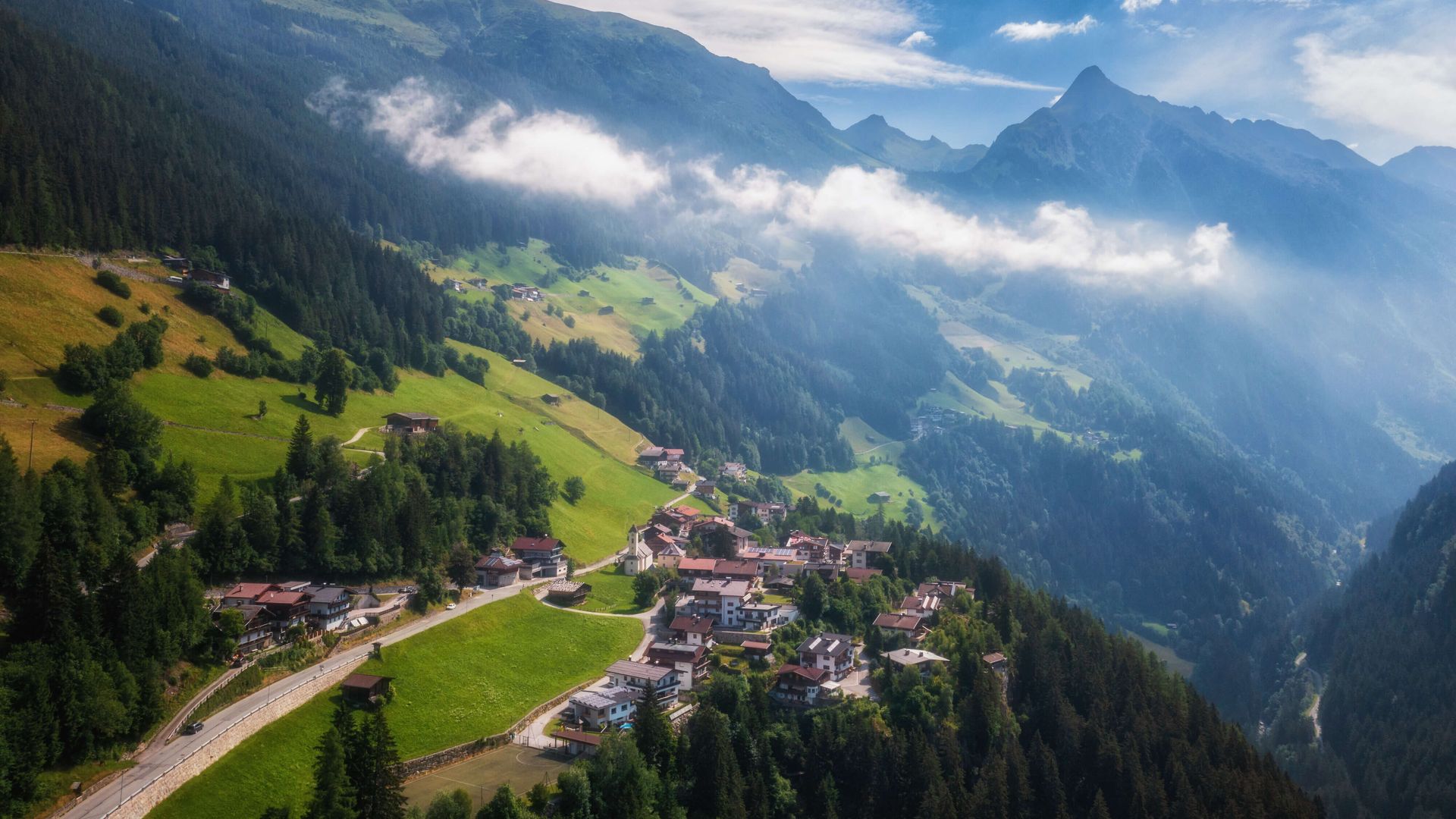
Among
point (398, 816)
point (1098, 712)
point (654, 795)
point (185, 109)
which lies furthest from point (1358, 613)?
point (185, 109)

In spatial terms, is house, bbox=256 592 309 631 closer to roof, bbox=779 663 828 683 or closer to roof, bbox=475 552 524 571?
roof, bbox=475 552 524 571

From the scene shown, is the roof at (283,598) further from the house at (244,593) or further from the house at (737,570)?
the house at (737,570)

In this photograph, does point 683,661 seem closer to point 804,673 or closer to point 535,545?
point 804,673

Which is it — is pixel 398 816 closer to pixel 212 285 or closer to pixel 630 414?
pixel 212 285

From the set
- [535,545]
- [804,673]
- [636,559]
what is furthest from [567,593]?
[804,673]

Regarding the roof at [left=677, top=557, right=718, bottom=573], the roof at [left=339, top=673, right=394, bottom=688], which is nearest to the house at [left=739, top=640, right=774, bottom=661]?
the roof at [left=677, top=557, right=718, bottom=573]

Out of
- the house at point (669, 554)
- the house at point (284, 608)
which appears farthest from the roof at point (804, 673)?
the house at point (284, 608)
